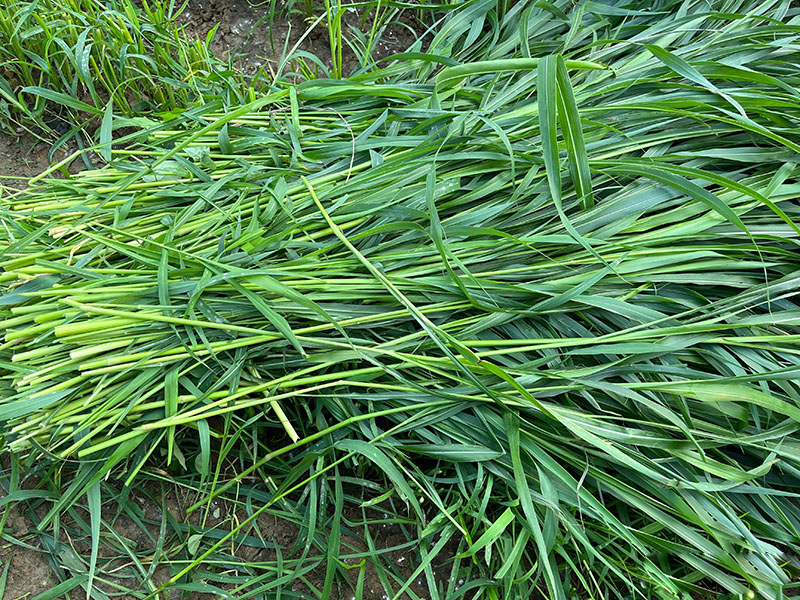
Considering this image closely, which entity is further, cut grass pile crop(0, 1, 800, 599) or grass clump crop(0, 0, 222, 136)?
grass clump crop(0, 0, 222, 136)

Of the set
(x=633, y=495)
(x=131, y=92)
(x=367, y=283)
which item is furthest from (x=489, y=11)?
(x=633, y=495)

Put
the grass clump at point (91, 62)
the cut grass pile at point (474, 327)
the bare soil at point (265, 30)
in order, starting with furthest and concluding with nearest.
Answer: the bare soil at point (265, 30)
the grass clump at point (91, 62)
the cut grass pile at point (474, 327)

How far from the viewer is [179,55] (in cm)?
135

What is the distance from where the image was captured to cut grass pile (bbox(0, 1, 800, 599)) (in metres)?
0.90

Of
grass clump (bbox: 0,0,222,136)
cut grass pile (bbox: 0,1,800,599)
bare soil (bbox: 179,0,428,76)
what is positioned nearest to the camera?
cut grass pile (bbox: 0,1,800,599)

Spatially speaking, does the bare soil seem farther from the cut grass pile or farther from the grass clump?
the cut grass pile

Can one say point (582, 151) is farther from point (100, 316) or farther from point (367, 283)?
point (100, 316)

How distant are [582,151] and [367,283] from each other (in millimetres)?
408

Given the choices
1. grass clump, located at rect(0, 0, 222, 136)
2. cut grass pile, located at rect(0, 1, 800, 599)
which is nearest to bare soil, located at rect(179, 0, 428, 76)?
grass clump, located at rect(0, 0, 222, 136)

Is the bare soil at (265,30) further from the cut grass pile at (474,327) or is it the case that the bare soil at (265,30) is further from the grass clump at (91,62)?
the cut grass pile at (474,327)

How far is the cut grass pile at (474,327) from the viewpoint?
0.90 m

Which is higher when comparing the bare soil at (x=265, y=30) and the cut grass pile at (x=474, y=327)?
the bare soil at (x=265, y=30)

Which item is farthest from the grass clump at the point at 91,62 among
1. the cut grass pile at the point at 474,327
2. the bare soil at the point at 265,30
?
the cut grass pile at the point at 474,327

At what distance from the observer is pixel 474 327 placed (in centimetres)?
95
